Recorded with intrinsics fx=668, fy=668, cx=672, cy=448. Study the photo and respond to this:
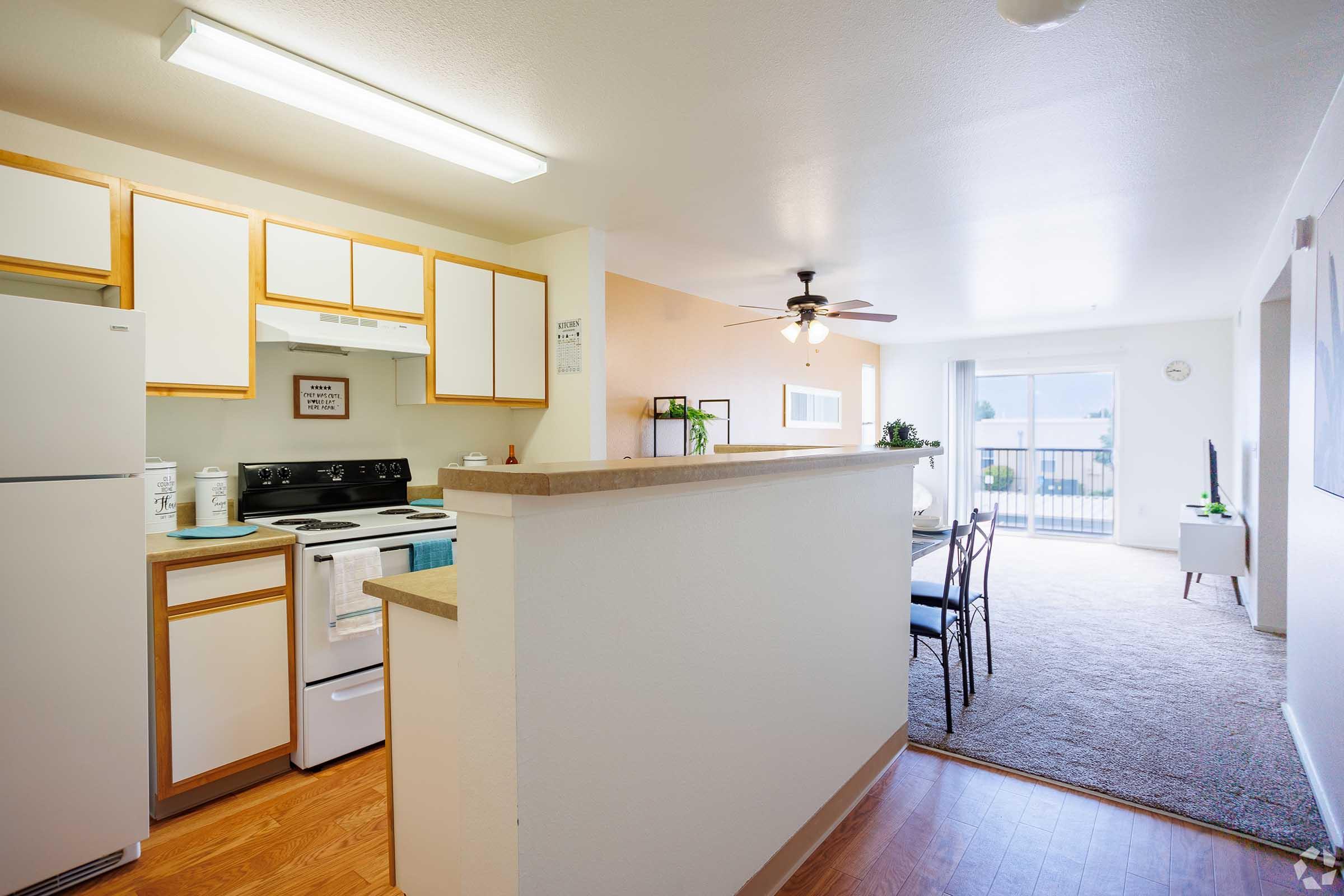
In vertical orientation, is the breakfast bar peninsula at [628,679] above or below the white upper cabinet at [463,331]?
below

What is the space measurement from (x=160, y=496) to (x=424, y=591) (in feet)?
5.92

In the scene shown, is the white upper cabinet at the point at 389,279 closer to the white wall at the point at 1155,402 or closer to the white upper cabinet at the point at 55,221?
the white upper cabinet at the point at 55,221

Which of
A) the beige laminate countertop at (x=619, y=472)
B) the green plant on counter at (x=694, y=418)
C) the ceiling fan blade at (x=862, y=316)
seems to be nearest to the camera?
the beige laminate countertop at (x=619, y=472)

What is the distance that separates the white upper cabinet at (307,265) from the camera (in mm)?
2766

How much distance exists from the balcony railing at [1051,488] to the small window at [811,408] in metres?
2.12

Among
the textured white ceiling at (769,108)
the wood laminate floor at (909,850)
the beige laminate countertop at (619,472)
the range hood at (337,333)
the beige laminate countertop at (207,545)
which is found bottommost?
the wood laminate floor at (909,850)

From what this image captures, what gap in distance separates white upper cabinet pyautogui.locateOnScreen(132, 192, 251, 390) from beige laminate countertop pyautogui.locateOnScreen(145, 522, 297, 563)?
597 mm

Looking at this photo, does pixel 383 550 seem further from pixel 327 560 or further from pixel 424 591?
pixel 424 591

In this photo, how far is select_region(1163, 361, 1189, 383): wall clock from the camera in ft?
23.1

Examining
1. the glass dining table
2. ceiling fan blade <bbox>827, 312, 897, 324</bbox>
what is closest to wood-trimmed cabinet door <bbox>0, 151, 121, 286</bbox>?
the glass dining table

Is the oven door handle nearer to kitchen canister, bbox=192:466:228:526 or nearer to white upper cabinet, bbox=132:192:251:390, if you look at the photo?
kitchen canister, bbox=192:466:228:526

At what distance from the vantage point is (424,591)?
4.98 ft

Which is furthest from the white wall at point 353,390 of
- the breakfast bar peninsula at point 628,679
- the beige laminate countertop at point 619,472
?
the beige laminate countertop at point 619,472

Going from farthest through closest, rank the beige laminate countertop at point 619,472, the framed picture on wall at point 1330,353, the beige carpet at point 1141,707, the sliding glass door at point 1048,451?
the sliding glass door at point 1048,451 → the beige carpet at point 1141,707 → the framed picture on wall at point 1330,353 → the beige laminate countertop at point 619,472
